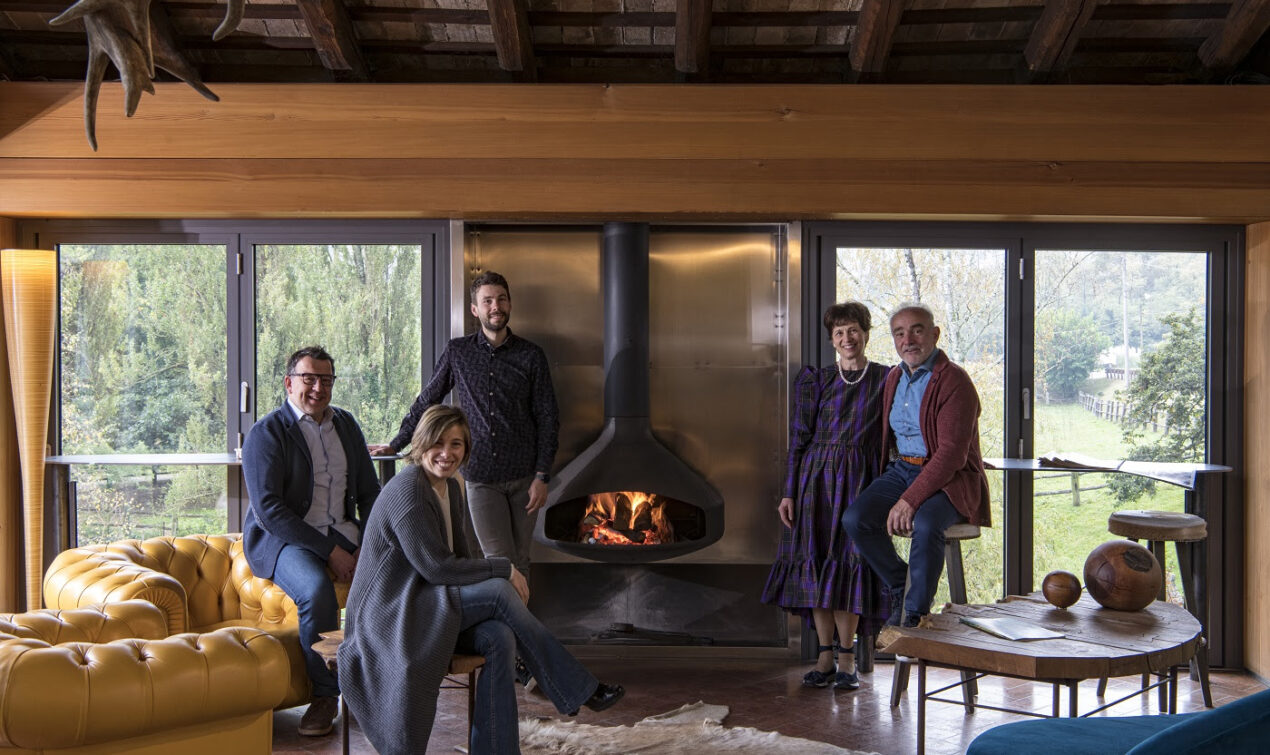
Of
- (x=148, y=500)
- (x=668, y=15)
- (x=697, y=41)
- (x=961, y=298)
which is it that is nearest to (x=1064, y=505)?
(x=961, y=298)

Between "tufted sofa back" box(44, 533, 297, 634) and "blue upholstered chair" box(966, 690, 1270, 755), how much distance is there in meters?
2.65

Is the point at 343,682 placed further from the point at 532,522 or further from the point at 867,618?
the point at 867,618

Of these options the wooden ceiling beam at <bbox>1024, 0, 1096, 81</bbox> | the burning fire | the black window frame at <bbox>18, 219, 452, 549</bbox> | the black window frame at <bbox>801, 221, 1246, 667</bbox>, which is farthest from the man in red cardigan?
the black window frame at <bbox>18, 219, 452, 549</bbox>

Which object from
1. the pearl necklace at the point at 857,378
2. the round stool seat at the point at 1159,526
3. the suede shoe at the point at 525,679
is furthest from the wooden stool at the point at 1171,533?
the suede shoe at the point at 525,679

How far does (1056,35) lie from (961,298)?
4.10 feet

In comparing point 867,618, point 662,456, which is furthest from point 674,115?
point 867,618

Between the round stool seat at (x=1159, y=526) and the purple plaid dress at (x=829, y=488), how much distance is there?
0.97 metres

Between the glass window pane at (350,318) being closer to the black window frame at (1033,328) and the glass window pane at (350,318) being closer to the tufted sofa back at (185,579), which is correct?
the tufted sofa back at (185,579)

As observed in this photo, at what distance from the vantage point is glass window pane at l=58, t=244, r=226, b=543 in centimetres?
548

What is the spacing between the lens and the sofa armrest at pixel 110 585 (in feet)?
12.5

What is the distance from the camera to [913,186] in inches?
201

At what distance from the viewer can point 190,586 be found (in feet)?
14.1

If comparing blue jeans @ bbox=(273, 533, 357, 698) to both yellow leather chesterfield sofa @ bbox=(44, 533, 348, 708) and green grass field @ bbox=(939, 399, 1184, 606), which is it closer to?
yellow leather chesterfield sofa @ bbox=(44, 533, 348, 708)

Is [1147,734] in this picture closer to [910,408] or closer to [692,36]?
[910,408]
